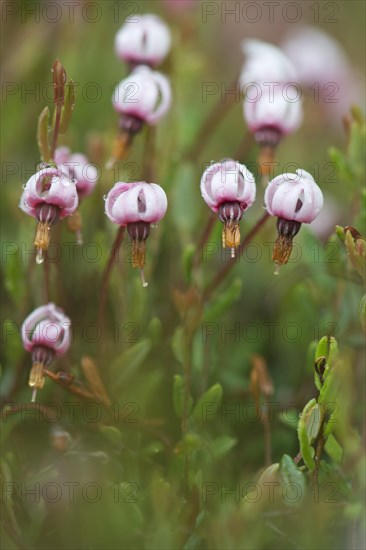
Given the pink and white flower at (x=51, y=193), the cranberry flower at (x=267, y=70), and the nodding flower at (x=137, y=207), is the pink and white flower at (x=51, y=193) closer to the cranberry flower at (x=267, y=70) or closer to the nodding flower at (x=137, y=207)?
the nodding flower at (x=137, y=207)

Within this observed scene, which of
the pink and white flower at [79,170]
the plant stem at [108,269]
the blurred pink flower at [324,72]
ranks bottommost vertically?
the plant stem at [108,269]

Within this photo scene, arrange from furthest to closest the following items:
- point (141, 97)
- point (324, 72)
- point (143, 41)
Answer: point (324, 72)
point (143, 41)
point (141, 97)

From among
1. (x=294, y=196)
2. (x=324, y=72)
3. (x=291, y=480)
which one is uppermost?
A: (x=324, y=72)

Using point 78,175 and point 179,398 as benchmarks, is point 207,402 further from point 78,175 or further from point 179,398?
point 78,175

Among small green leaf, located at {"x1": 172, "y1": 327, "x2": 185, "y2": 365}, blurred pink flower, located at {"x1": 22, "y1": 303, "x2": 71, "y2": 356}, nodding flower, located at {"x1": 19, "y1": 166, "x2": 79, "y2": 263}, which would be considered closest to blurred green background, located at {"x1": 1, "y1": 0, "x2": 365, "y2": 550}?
small green leaf, located at {"x1": 172, "y1": 327, "x2": 185, "y2": 365}

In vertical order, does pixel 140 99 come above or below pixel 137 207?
above

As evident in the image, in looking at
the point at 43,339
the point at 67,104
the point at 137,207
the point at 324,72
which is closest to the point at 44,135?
the point at 67,104

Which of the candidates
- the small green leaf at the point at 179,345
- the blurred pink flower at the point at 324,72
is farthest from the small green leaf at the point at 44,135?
the blurred pink flower at the point at 324,72
